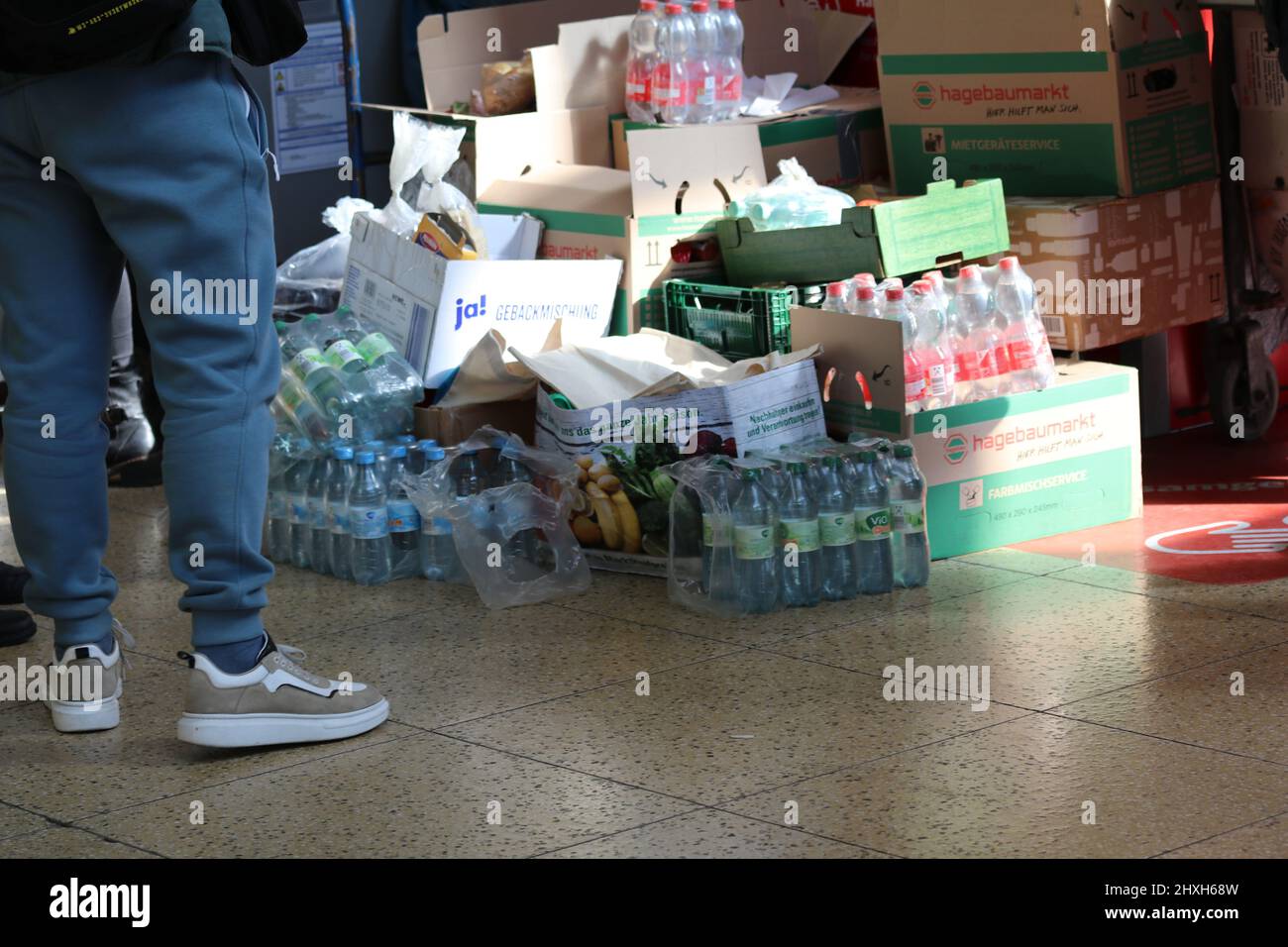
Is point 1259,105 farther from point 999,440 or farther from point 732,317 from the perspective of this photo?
point 732,317

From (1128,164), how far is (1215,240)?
1.38 feet

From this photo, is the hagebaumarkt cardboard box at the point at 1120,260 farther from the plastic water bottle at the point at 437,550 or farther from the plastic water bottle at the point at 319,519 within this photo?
the plastic water bottle at the point at 319,519

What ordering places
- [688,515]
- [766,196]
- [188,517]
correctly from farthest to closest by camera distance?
[766,196] < [688,515] < [188,517]

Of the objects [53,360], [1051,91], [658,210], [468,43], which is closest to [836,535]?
[658,210]

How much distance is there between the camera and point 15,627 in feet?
11.4

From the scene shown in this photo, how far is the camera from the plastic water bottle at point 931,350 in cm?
387

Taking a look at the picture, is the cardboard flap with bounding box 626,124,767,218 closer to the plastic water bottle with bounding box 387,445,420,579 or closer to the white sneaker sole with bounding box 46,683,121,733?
the plastic water bottle with bounding box 387,445,420,579

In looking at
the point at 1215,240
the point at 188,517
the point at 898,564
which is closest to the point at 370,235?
the point at 898,564

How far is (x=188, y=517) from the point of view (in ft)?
8.77

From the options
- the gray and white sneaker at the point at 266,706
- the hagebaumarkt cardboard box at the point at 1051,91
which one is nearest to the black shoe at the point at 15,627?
the gray and white sneaker at the point at 266,706

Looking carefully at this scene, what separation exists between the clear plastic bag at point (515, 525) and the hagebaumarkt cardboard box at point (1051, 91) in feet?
4.87

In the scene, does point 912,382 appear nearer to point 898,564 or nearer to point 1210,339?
point 898,564
